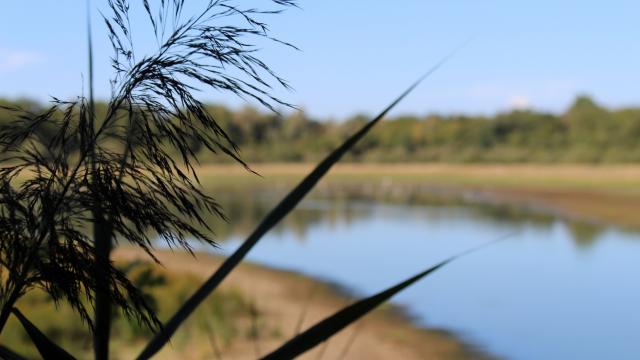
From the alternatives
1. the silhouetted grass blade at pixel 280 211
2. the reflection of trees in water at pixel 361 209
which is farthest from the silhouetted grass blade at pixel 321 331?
the reflection of trees in water at pixel 361 209

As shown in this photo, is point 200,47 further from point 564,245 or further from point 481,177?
point 481,177

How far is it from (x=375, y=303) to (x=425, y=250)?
1557 cm

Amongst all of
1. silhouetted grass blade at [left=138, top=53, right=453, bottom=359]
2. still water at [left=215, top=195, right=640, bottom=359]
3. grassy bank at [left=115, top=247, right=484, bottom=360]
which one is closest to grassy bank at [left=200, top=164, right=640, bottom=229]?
still water at [left=215, top=195, right=640, bottom=359]

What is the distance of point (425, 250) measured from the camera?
53.7ft

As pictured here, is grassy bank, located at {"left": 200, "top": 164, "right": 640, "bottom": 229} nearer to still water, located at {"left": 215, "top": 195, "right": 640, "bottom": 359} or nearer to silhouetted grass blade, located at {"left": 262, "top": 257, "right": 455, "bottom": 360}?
still water, located at {"left": 215, "top": 195, "right": 640, "bottom": 359}

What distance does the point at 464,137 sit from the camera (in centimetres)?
6150

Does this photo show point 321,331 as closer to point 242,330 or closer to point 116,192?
point 116,192

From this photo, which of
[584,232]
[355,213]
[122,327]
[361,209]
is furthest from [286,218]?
Answer: [122,327]

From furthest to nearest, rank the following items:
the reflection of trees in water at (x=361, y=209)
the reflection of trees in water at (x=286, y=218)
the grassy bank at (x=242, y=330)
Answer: the reflection of trees in water at (x=286, y=218), the reflection of trees in water at (x=361, y=209), the grassy bank at (x=242, y=330)

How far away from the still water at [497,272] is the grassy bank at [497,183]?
3768mm

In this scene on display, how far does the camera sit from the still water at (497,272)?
356 inches

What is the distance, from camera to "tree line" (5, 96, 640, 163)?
52594mm

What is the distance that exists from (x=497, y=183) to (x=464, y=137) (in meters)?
20.1

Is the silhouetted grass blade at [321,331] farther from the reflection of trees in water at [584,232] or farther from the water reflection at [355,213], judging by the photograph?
the reflection of trees in water at [584,232]
